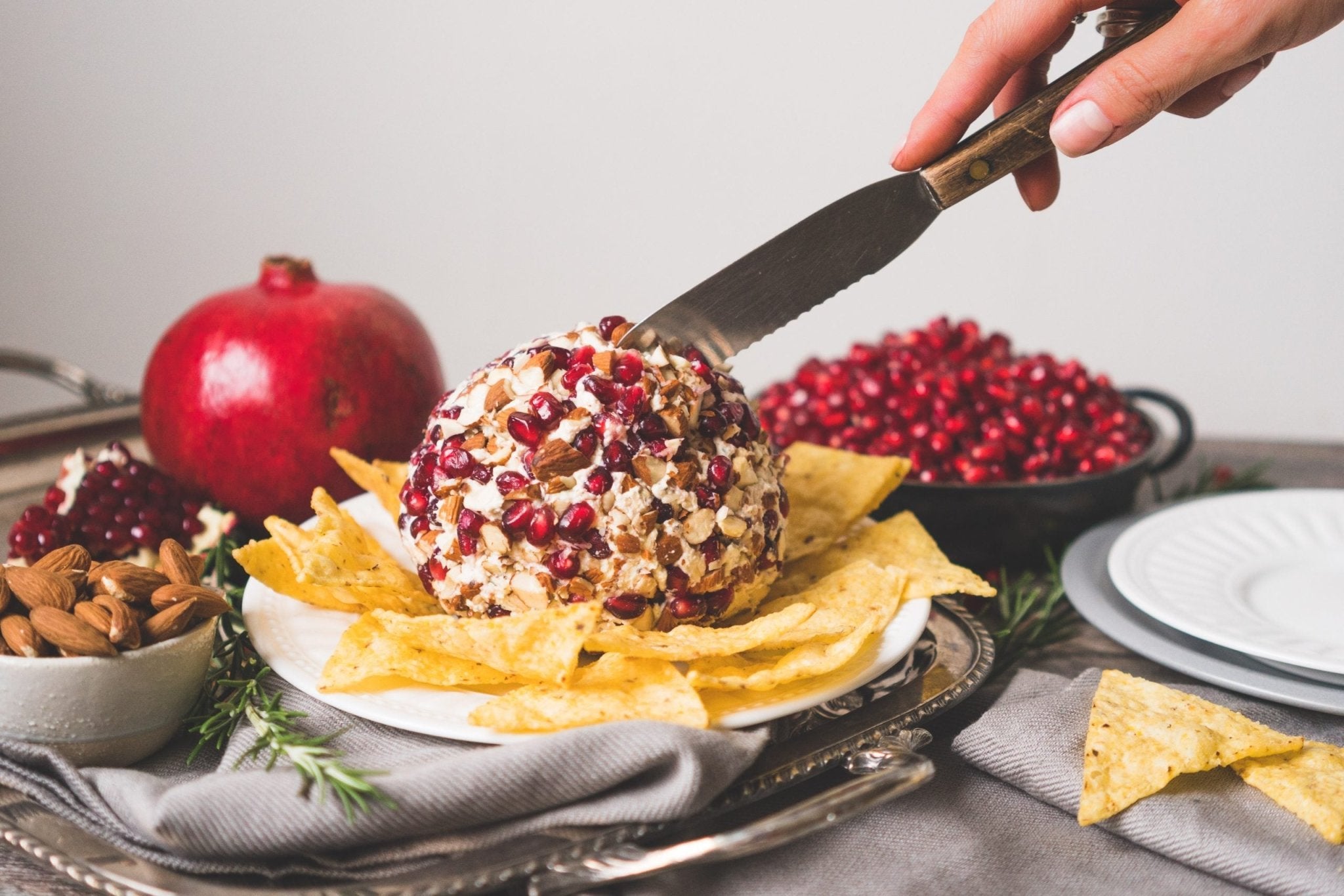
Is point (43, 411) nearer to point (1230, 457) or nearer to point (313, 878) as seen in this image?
point (313, 878)

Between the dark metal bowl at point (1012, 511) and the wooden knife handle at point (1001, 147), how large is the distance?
64 centimetres

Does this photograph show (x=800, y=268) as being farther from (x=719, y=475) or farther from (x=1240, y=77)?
(x=1240, y=77)

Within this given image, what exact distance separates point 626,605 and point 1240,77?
162 centimetres

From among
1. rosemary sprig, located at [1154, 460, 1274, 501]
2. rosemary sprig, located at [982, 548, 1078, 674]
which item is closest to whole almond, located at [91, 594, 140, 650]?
rosemary sprig, located at [982, 548, 1078, 674]

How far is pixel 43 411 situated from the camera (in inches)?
124

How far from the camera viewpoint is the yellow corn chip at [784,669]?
154 centimetres

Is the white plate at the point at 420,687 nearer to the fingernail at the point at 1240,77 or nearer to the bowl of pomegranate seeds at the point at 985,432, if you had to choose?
the bowl of pomegranate seeds at the point at 985,432

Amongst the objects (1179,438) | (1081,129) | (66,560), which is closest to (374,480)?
(66,560)

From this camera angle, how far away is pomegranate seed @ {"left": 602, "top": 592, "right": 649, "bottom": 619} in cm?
171

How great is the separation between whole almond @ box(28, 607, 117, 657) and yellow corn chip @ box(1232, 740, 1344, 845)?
5.04 feet

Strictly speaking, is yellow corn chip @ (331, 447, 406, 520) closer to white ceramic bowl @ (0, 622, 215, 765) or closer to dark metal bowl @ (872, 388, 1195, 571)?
white ceramic bowl @ (0, 622, 215, 765)

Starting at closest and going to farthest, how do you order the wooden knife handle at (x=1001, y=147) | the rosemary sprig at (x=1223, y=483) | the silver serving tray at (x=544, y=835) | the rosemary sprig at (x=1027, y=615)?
the silver serving tray at (x=544, y=835), the wooden knife handle at (x=1001, y=147), the rosemary sprig at (x=1027, y=615), the rosemary sprig at (x=1223, y=483)

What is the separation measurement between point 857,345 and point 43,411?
2.24 metres

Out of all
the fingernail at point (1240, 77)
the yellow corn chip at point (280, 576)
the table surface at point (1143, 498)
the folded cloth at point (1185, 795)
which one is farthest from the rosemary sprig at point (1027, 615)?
the yellow corn chip at point (280, 576)
